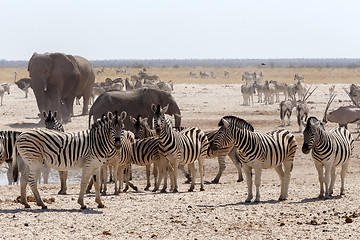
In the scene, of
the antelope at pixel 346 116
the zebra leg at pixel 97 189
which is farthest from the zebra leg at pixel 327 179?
the antelope at pixel 346 116

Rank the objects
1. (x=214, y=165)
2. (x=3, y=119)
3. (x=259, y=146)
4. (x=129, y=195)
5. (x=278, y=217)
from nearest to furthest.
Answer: (x=278, y=217), (x=259, y=146), (x=129, y=195), (x=214, y=165), (x=3, y=119)

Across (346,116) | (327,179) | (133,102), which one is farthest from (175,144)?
(346,116)

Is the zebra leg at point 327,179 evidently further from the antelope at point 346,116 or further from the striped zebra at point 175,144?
the antelope at point 346,116

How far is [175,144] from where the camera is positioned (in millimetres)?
12094

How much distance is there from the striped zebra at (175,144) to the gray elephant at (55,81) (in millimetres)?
13847

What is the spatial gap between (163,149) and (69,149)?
2.31m

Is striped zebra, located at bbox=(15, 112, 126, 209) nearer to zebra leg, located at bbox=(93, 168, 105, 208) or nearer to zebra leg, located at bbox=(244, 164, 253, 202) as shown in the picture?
zebra leg, located at bbox=(93, 168, 105, 208)

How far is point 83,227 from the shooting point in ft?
29.5

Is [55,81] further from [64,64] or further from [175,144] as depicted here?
[175,144]

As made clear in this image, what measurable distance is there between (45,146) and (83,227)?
1683 mm

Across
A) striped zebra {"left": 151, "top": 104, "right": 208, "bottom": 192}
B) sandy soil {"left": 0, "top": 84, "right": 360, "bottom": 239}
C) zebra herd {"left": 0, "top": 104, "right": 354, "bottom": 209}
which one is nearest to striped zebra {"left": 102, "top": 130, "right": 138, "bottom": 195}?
zebra herd {"left": 0, "top": 104, "right": 354, "bottom": 209}

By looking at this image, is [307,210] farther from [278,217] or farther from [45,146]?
[45,146]

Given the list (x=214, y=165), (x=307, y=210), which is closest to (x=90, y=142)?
(x=307, y=210)

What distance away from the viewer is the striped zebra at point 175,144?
1177 cm
